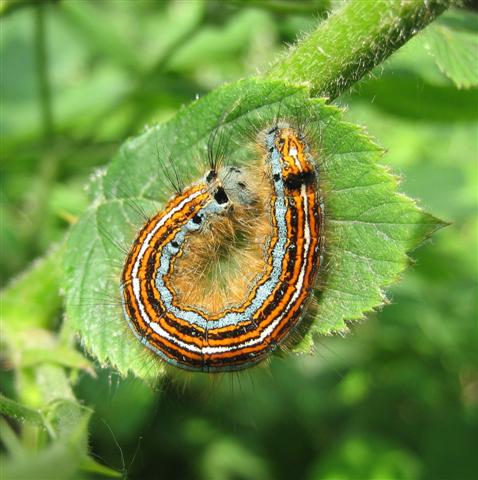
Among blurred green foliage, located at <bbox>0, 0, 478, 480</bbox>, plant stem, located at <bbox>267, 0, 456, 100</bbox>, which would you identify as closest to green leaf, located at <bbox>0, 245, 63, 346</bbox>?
plant stem, located at <bbox>267, 0, 456, 100</bbox>

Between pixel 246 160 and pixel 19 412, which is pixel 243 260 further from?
pixel 19 412

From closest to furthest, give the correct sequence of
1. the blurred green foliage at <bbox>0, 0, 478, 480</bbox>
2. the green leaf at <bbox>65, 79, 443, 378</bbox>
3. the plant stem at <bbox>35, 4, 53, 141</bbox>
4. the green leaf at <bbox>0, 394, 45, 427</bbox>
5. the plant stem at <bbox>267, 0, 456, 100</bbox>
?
the green leaf at <bbox>0, 394, 45, 427</bbox> < the plant stem at <bbox>267, 0, 456, 100</bbox> < the green leaf at <bbox>65, 79, 443, 378</bbox> < the plant stem at <bbox>35, 4, 53, 141</bbox> < the blurred green foliage at <bbox>0, 0, 478, 480</bbox>

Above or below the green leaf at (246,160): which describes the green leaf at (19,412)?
below

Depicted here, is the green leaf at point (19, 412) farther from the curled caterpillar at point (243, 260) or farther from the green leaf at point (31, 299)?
the green leaf at point (31, 299)

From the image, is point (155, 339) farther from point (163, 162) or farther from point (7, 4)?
point (7, 4)

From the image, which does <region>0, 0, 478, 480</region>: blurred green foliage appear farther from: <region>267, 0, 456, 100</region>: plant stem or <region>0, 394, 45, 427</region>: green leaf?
<region>0, 394, 45, 427</region>: green leaf

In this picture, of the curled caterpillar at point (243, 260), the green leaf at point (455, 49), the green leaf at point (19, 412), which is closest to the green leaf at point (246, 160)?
the curled caterpillar at point (243, 260)
